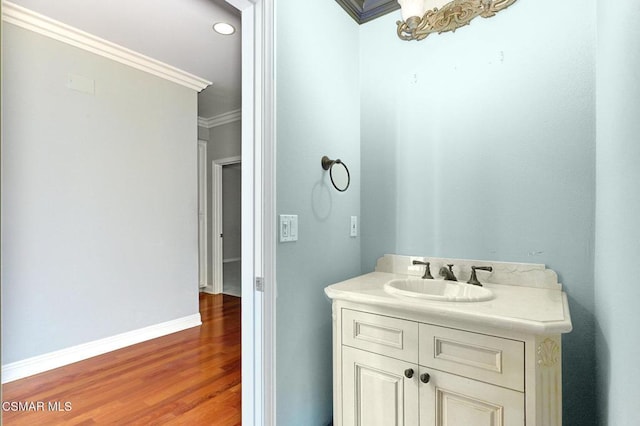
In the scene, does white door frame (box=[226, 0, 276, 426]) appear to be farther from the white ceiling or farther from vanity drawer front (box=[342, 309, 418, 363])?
the white ceiling

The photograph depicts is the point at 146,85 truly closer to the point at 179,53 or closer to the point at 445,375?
the point at 179,53

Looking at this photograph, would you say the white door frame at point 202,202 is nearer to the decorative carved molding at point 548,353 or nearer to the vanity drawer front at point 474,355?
the vanity drawer front at point 474,355

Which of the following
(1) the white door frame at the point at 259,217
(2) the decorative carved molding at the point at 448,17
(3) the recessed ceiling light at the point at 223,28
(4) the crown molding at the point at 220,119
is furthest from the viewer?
(4) the crown molding at the point at 220,119

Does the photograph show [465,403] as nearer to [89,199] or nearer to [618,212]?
[618,212]

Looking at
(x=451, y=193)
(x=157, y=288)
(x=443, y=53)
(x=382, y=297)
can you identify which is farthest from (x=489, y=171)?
(x=157, y=288)

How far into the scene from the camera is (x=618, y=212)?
0.89 m

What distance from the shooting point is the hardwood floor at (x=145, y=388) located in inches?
71.5

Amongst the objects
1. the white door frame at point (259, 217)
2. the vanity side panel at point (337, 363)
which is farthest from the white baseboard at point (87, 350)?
the vanity side panel at point (337, 363)

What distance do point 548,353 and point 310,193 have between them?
3.49 ft

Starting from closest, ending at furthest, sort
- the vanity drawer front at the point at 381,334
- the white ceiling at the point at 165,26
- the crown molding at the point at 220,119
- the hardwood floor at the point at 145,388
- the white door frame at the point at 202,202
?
the vanity drawer front at the point at 381,334, the hardwood floor at the point at 145,388, the white ceiling at the point at 165,26, the crown molding at the point at 220,119, the white door frame at the point at 202,202

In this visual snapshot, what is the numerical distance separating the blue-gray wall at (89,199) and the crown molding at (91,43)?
0.17ft

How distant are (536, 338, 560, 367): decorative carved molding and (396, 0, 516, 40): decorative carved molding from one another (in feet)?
4.84

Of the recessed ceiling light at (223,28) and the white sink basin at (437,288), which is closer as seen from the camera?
the white sink basin at (437,288)

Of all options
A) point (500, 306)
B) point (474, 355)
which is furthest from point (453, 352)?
point (500, 306)
